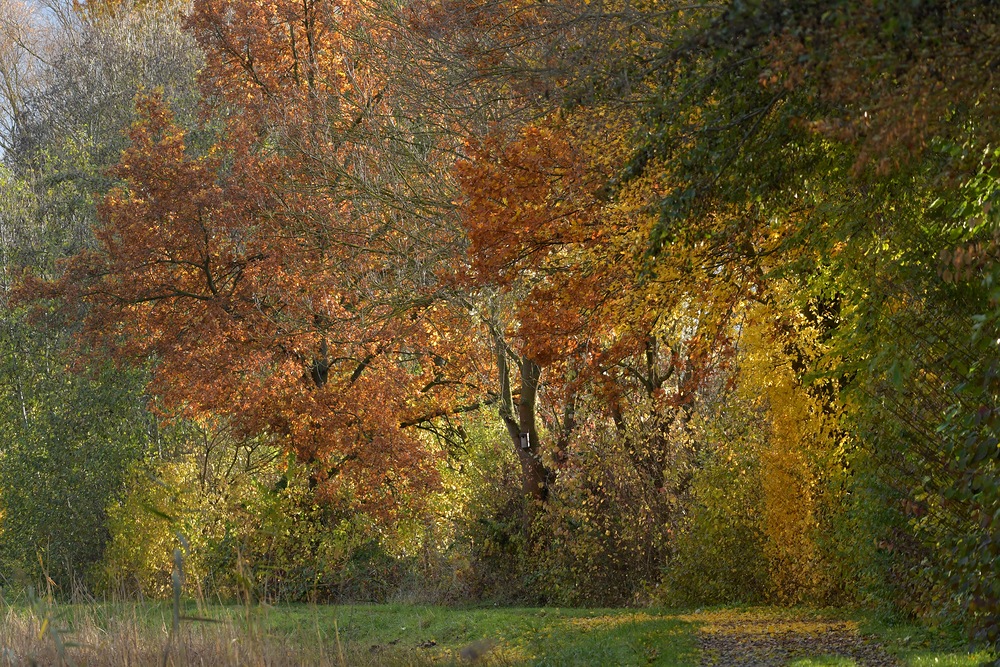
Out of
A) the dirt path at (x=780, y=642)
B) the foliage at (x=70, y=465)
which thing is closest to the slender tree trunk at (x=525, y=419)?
the dirt path at (x=780, y=642)

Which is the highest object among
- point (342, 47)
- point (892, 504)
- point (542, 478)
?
point (342, 47)

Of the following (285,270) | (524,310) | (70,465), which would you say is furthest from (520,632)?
(70,465)

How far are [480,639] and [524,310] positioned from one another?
369 cm

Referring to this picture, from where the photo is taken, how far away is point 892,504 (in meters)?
10.6

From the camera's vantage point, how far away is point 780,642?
10.3 m

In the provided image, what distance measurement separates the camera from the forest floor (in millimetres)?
6844

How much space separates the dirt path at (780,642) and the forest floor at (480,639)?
0.01 meters

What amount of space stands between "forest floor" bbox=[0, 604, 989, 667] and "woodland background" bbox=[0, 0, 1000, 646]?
45 cm

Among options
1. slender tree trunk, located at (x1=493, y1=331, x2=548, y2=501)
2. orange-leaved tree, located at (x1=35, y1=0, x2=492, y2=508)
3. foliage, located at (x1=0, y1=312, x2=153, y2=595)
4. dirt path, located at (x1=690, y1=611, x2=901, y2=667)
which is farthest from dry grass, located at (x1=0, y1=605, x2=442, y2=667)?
foliage, located at (x1=0, y1=312, x2=153, y2=595)

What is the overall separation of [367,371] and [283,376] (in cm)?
176

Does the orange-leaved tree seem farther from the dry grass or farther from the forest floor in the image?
the dry grass

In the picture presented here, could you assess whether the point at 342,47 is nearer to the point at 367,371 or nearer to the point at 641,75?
the point at 367,371

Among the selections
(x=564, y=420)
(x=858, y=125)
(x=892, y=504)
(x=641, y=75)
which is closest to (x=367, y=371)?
(x=564, y=420)

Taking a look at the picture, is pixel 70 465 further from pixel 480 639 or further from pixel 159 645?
pixel 159 645
